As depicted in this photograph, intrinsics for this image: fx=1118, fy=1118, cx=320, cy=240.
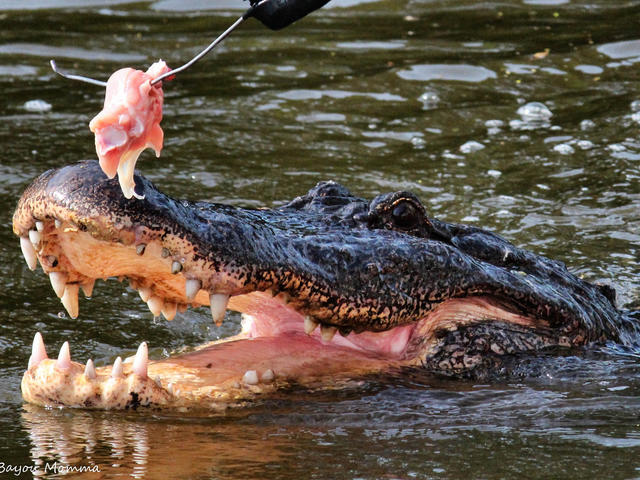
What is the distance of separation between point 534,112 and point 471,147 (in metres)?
1.07

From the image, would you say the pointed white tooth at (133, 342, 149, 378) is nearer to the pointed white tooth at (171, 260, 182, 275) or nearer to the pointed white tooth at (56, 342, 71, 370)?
the pointed white tooth at (56, 342, 71, 370)

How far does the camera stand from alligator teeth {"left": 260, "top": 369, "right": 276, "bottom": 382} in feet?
14.7

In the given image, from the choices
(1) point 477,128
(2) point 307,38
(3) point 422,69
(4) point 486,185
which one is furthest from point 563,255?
(2) point 307,38

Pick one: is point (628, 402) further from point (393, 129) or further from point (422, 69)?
point (422, 69)

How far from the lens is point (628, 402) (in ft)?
15.2

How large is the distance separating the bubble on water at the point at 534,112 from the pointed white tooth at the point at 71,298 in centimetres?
624

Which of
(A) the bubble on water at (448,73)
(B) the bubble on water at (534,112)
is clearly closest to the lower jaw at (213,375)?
(B) the bubble on water at (534,112)

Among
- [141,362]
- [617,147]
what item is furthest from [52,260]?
[617,147]

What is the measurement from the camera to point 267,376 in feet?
14.7

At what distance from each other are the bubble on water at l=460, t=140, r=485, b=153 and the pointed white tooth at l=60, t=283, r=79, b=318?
5.27 m

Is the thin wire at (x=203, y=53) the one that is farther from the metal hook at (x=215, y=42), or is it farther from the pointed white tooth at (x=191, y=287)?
the pointed white tooth at (x=191, y=287)

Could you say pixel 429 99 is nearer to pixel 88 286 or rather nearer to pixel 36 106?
pixel 36 106

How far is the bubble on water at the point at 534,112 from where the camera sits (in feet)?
32.2

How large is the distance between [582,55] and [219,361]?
7664mm
